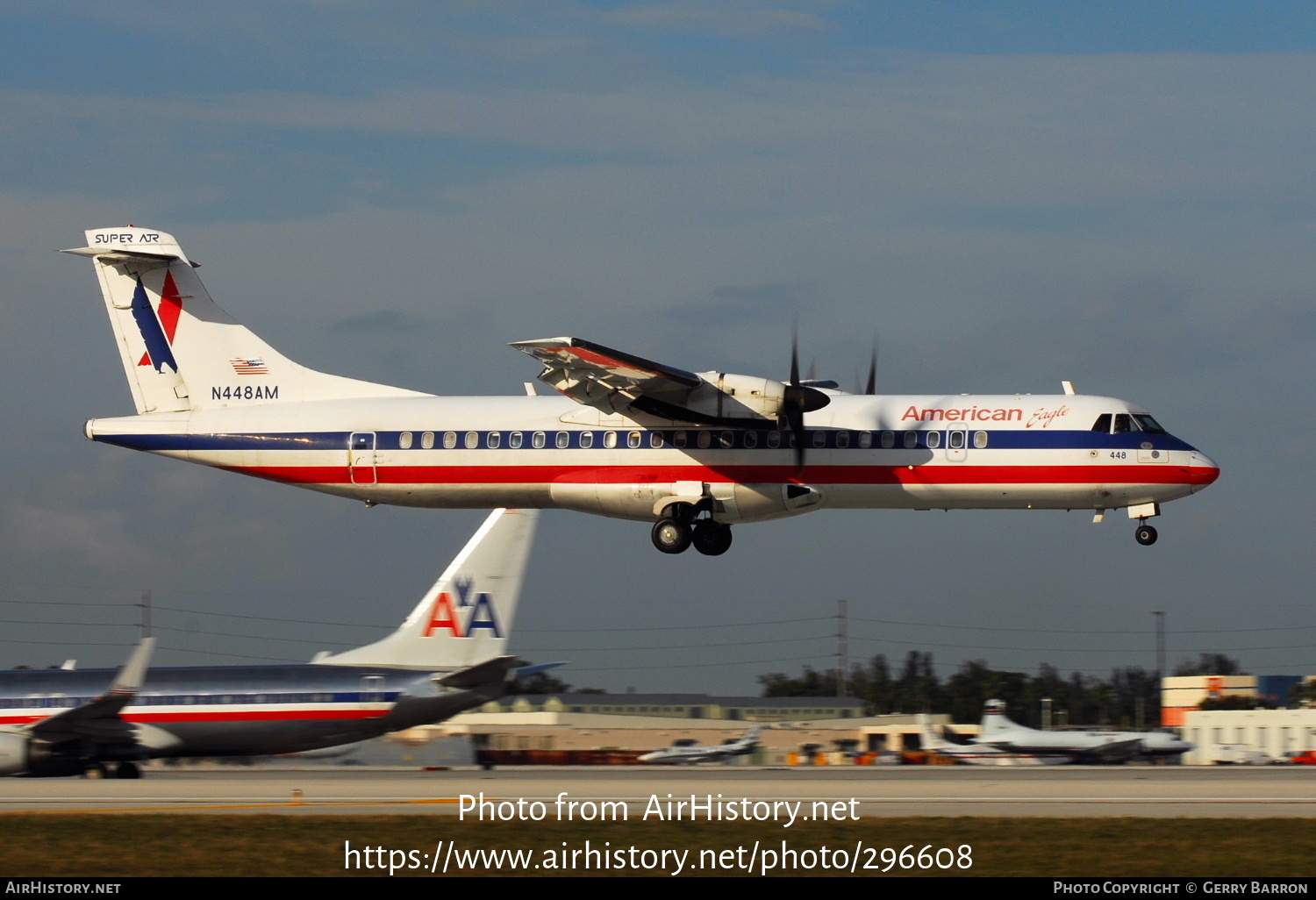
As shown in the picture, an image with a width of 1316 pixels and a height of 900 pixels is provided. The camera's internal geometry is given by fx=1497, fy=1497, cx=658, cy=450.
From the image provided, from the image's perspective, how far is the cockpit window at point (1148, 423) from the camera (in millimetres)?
31062

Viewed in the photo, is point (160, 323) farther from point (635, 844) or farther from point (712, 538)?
point (635, 844)

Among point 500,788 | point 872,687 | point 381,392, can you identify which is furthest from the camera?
point 872,687

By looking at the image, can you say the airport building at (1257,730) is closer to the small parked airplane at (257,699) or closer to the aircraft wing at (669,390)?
the aircraft wing at (669,390)

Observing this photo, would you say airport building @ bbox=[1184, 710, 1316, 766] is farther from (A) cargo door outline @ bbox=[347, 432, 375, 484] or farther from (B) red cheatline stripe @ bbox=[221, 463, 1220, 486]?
(A) cargo door outline @ bbox=[347, 432, 375, 484]

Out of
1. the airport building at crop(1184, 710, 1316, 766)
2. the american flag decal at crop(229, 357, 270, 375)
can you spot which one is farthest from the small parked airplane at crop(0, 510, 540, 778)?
the airport building at crop(1184, 710, 1316, 766)

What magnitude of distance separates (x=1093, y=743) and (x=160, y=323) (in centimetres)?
2677

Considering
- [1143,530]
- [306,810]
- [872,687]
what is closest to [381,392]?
[306,810]

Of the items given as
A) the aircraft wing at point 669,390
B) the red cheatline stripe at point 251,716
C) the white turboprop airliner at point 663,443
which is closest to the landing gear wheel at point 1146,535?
the white turboprop airliner at point 663,443

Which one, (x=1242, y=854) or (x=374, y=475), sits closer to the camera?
(x=1242, y=854)

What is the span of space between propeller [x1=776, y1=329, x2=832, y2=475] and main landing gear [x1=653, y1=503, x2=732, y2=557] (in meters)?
2.40

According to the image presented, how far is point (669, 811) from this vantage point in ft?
71.7

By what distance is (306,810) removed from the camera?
22016 millimetres

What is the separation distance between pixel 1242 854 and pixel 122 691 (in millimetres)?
18524
